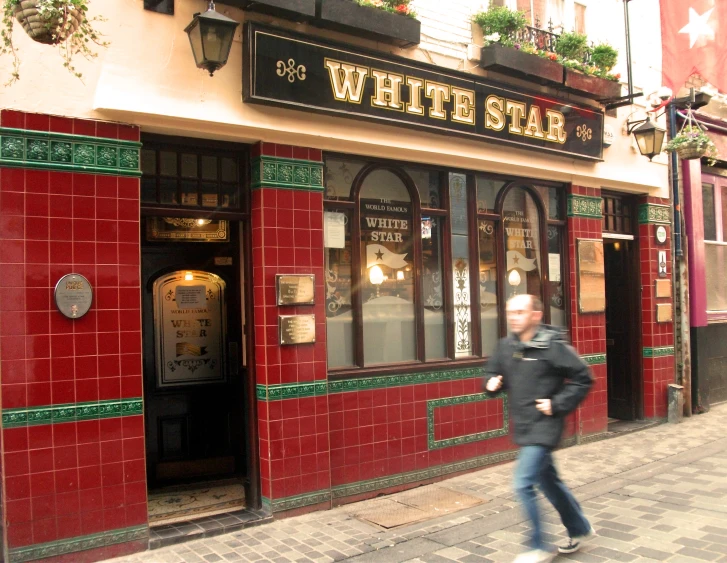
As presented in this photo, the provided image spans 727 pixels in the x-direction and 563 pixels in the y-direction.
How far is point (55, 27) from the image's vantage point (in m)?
4.70

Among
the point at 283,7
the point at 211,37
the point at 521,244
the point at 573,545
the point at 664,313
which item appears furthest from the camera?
the point at 664,313

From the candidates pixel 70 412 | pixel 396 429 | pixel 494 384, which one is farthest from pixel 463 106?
pixel 70 412

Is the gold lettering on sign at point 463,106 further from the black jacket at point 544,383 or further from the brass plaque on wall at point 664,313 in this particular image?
the brass plaque on wall at point 664,313

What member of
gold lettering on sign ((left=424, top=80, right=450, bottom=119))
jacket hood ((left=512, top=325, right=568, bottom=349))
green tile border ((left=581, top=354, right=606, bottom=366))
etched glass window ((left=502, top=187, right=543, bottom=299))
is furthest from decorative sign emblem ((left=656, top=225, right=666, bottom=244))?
jacket hood ((left=512, top=325, right=568, bottom=349))

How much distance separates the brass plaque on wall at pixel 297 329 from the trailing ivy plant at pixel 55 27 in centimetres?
263

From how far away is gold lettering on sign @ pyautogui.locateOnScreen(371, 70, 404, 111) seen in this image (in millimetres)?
6922

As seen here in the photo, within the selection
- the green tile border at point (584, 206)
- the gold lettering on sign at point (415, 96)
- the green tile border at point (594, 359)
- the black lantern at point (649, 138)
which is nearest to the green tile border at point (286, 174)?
the gold lettering on sign at point (415, 96)

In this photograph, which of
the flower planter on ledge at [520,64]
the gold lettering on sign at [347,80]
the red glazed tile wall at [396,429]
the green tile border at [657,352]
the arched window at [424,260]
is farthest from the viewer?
the green tile border at [657,352]

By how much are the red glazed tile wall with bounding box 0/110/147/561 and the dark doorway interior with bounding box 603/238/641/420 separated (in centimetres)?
745

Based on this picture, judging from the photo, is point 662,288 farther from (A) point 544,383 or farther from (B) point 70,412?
(B) point 70,412

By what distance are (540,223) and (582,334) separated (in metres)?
1.63

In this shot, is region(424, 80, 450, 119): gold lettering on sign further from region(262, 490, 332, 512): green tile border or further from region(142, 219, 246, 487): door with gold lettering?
region(262, 490, 332, 512): green tile border

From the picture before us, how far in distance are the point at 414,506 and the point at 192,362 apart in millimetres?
2826

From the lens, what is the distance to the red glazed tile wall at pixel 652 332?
33.9 ft
